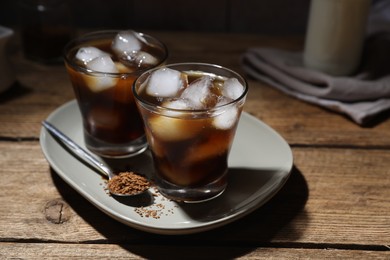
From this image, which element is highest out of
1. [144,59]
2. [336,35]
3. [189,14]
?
[144,59]

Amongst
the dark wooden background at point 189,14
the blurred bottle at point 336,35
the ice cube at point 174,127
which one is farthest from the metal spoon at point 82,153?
the dark wooden background at point 189,14

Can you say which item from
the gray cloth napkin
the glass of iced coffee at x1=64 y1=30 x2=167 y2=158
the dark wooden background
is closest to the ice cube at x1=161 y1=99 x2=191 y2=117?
the glass of iced coffee at x1=64 y1=30 x2=167 y2=158

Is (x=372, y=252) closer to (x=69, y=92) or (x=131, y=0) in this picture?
(x=69, y=92)

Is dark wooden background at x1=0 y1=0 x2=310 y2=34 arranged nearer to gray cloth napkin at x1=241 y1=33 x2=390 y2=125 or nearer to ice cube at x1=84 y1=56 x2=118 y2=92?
gray cloth napkin at x1=241 y1=33 x2=390 y2=125

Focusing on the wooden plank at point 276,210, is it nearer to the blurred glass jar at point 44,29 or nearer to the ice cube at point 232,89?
the ice cube at point 232,89

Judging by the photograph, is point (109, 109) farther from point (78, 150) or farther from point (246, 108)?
point (246, 108)

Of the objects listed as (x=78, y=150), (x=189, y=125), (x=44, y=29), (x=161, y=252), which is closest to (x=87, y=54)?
(x=78, y=150)
